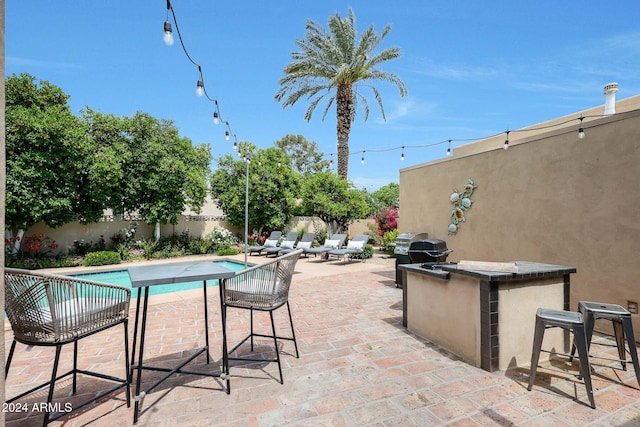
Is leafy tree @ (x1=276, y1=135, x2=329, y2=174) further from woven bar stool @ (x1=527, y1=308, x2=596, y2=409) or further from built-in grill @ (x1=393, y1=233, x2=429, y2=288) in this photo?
woven bar stool @ (x1=527, y1=308, x2=596, y2=409)

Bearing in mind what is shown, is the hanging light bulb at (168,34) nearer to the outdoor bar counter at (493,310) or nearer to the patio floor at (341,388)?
the patio floor at (341,388)

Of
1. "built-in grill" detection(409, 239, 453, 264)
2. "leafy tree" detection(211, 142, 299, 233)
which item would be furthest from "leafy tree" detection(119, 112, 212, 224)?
"built-in grill" detection(409, 239, 453, 264)

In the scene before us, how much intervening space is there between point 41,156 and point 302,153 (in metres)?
22.1

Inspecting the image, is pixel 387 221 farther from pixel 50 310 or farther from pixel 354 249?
pixel 50 310

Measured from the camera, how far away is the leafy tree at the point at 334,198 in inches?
542

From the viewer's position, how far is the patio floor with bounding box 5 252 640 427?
2178mm

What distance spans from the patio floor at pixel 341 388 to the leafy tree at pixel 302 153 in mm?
26432

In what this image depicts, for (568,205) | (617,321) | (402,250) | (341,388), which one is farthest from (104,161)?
(617,321)

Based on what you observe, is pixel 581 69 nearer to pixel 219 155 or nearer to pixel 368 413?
pixel 368 413

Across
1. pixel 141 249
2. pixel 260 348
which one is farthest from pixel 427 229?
pixel 141 249

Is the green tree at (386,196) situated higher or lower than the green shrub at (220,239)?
higher

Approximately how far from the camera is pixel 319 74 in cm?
1288

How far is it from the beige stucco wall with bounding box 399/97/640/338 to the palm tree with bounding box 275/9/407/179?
7.78 m

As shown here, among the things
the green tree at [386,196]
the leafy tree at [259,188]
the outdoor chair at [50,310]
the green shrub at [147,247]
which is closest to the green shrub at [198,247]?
the green shrub at [147,247]
